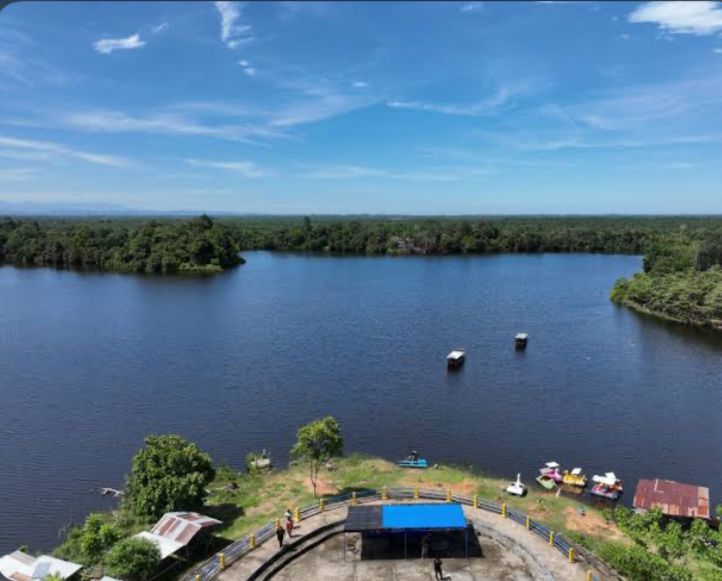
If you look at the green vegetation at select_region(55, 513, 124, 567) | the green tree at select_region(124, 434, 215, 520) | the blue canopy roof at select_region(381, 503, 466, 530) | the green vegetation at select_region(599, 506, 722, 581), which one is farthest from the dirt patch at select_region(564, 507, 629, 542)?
the green vegetation at select_region(55, 513, 124, 567)

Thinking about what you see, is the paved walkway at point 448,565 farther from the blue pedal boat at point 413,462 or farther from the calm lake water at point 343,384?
the calm lake water at point 343,384

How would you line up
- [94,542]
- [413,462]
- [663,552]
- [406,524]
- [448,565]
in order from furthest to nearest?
1. [413,462]
2. [94,542]
3. [406,524]
4. [663,552]
5. [448,565]

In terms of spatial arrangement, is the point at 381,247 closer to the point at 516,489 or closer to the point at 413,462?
the point at 413,462

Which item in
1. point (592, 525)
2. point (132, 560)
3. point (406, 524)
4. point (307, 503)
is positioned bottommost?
point (592, 525)

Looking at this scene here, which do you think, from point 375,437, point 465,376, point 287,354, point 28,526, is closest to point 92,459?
point 28,526

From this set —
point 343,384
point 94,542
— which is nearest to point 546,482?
point 343,384

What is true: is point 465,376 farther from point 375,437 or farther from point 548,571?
point 548,571
